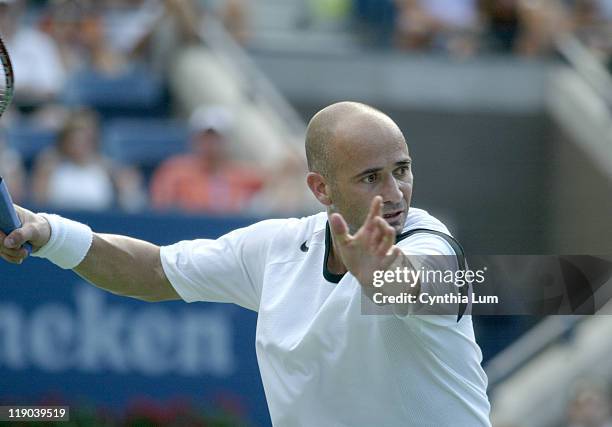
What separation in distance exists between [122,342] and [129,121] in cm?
291

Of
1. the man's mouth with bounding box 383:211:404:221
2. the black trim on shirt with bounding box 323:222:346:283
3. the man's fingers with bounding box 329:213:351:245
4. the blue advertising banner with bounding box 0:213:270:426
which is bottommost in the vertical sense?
the blue advertising banner with bounding box 0:213:270:426

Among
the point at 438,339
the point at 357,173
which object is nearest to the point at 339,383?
the point at 438,339

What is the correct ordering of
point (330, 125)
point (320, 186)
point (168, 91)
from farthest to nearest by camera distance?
point (168, 91), point (320, 186), point (330, 125)

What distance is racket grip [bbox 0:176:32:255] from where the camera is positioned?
391 centimetres

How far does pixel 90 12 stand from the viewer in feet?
34.8

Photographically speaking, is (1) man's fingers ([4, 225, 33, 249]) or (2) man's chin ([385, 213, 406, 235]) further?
(1) man's fingers ([4, 225, 33, 249])

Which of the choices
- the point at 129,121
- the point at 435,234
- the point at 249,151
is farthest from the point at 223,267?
the point at 129,121

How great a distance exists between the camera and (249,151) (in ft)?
32.6

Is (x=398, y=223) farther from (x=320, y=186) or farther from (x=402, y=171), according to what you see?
(x=320, y=186)

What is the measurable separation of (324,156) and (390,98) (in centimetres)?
827

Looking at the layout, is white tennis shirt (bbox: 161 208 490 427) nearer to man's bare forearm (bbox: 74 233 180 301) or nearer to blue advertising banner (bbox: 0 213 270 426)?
man's bare forearm (bbox: 74 233 180 301)

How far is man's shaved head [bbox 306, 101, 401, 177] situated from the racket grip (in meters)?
0.96

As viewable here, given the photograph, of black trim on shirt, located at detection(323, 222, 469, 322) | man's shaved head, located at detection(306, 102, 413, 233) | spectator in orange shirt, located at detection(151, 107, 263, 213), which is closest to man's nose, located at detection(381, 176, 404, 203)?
man's shaved head, located at detection(306, 102, 413, 233)

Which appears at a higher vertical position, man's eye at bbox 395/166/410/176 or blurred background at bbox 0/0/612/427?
man's eye at bbox 395/166/410/176
